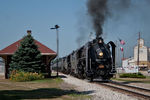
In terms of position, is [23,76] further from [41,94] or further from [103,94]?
[103,94]

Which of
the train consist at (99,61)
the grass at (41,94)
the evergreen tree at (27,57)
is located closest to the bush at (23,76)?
the evergreen tree at (27,57)

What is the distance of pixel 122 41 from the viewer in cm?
4638

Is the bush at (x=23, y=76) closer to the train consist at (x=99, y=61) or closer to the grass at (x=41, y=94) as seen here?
the train consist at (x=99, y=61)

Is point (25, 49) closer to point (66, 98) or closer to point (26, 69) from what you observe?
point (26, 69)

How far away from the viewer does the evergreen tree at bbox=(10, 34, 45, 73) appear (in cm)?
2814

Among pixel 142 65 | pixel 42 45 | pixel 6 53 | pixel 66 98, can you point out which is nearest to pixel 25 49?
pixel 6 53

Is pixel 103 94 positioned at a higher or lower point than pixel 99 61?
lower

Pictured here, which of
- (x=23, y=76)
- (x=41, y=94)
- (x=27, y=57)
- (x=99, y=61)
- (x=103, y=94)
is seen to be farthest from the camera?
(x=27, y=57)

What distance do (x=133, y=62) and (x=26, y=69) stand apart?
82098 mm

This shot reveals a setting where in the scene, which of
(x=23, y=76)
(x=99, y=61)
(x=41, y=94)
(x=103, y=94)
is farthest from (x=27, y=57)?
(x=103, y=94)

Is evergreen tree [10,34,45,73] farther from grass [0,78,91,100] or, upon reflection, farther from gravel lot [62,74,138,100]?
gravel lot [62,74,138,100]

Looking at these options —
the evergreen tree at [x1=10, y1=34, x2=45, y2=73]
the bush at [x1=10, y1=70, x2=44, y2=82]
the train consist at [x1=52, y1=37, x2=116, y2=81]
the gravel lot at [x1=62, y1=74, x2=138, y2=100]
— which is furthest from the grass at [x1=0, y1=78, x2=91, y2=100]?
the evergreen tree at [x1=10, y1=34, x2=45, y2=73]

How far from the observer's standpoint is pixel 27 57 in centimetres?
2795

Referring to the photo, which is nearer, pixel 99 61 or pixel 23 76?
pixel 99 61
